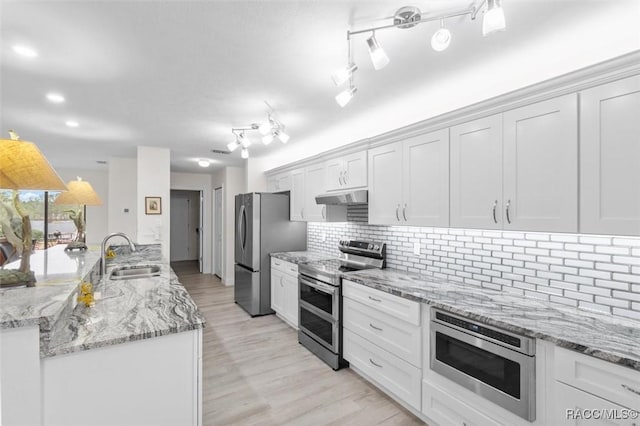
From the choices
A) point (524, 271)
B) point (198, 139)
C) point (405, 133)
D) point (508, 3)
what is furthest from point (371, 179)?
point (198, 139)

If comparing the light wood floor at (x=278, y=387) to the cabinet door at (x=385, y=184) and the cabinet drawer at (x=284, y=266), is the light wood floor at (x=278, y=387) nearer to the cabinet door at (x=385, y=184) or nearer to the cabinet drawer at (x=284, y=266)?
the cabinet drawer at (x=284, y=266)

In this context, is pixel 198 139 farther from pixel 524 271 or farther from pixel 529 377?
pixel 529 377

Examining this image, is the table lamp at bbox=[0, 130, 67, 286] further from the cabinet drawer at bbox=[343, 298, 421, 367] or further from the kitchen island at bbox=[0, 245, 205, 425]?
the cabinet drawer at bbox=[343, 298, 421, 367]

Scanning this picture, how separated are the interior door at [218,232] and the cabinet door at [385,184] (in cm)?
473

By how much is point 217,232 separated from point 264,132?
4.95 m

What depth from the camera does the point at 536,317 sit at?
1.75 metres

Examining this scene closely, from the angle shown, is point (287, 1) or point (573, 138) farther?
point (573, 138)

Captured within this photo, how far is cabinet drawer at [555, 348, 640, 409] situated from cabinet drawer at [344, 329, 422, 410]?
0.94 m

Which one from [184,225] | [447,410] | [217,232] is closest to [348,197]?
[447,410]

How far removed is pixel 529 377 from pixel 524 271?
0.80m

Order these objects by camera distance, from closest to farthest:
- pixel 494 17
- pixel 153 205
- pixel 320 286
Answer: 1. pixel 494 17
2. pixel 320 286
3. pixel 153 205

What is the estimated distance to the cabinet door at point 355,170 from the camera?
324 cm

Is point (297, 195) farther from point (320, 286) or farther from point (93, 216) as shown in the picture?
point (93, 216)

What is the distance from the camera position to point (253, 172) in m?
5.66
